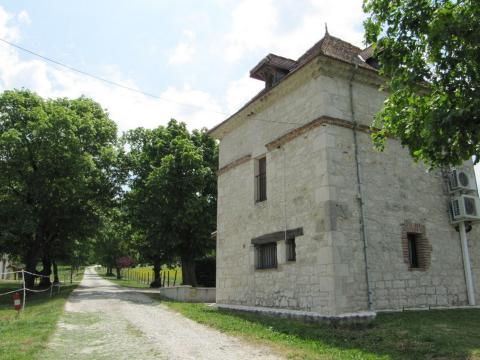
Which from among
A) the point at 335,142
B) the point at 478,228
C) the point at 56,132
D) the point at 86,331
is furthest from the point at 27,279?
the point at 478,228

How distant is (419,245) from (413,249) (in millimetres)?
208

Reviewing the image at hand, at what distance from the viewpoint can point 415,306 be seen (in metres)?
11.0

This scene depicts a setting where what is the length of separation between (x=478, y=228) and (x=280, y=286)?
278 inches

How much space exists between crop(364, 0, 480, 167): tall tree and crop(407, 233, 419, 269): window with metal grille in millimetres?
4673

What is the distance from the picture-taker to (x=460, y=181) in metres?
12.8

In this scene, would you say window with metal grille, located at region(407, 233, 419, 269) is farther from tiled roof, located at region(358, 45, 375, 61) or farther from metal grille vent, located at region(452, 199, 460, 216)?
tiled roof, located at region(358, 45, 375, 61)

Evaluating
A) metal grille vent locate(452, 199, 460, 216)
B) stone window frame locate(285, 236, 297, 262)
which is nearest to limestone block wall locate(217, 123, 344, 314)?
stone window frame locate(285, 236, 297, 262)

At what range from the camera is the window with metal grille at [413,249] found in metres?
11.7

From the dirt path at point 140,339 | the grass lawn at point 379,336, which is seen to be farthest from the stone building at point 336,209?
the dirt path at point 140,339

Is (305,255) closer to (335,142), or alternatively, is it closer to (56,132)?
(335,142)

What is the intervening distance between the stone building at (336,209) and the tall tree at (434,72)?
309 cm

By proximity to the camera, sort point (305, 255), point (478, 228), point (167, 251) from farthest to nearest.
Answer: point (167, 251) → point (478, 228) → point (305, 255)

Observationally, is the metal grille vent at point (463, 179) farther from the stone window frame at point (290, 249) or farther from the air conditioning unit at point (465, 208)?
the stone window frame at point (290, 249)

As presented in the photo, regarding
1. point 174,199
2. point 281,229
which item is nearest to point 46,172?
point 174,199
